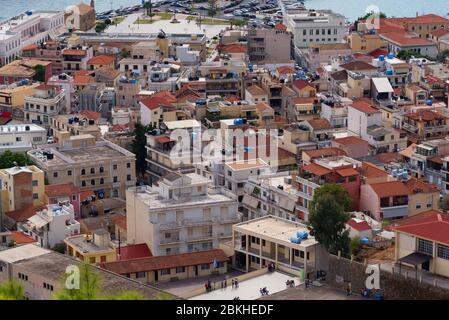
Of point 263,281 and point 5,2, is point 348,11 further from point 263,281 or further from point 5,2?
point 263,281

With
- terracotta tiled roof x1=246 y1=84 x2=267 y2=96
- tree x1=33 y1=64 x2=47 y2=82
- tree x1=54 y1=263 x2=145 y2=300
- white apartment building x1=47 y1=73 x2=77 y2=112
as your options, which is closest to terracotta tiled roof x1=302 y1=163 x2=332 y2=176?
tree x1=54 y1=263 x2=145 y2=300

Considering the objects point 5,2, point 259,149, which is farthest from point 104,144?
point 5,2

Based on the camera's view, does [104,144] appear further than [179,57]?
No

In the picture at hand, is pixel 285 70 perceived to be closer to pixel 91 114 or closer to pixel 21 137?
pixel 91 114

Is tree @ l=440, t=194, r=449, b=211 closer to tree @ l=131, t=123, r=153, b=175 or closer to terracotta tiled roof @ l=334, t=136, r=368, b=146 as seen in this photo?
terracotta tiled roof @ l=334, t=136, r=368, b=146

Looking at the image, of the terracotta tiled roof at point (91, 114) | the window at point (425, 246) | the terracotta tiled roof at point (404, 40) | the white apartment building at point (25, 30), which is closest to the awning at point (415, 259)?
the window at point (425, 246)

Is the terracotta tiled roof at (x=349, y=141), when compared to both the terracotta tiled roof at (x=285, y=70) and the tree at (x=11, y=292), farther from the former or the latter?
the tree at (x=11, y=292)
